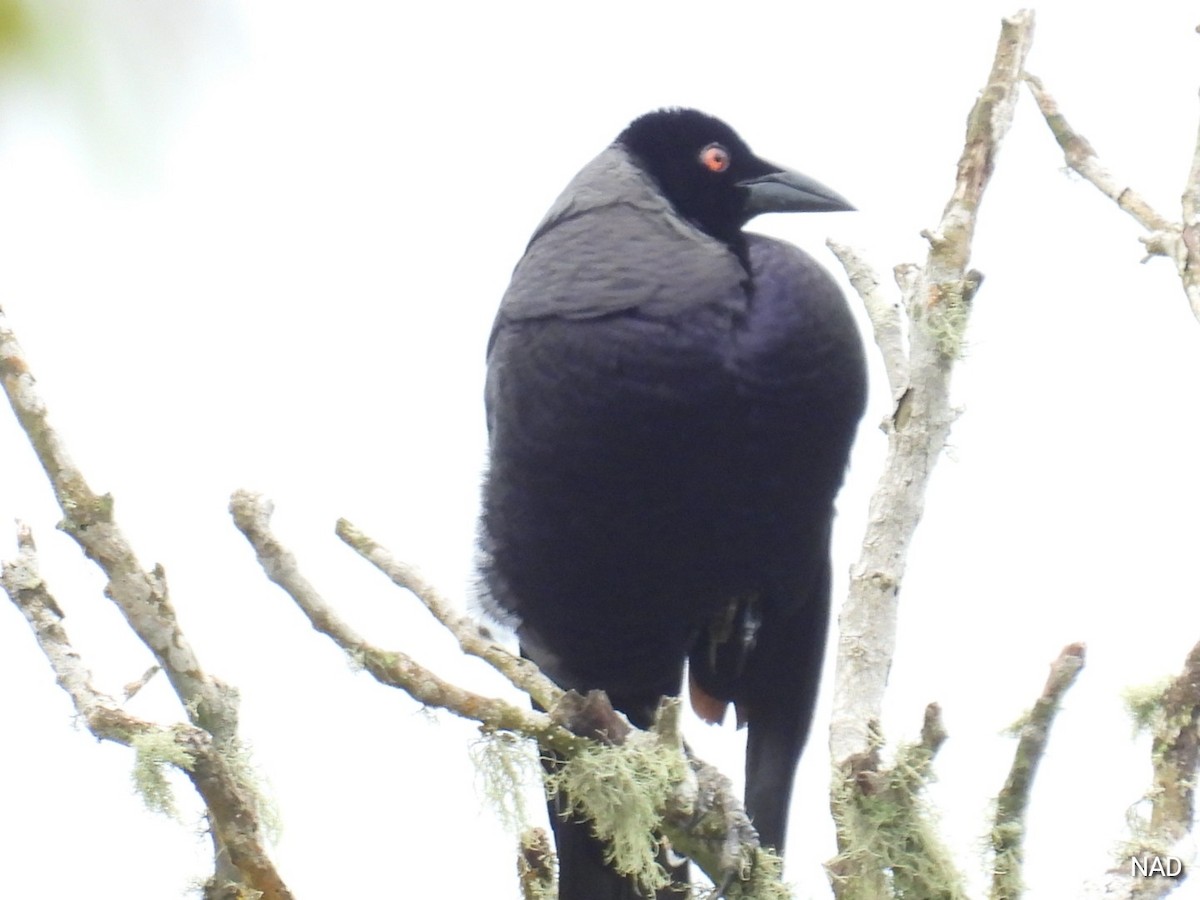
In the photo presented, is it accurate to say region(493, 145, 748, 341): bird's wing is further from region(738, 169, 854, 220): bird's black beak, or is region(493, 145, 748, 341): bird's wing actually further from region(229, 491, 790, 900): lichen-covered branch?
region(229, 491, 790, 900): lichen-covered branch

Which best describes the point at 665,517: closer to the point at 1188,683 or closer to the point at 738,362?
the point at 738,362

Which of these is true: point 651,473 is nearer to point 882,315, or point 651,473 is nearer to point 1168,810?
point 882,315

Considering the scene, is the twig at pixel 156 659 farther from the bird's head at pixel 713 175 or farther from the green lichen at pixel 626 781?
the bird's head at pixel 713 175

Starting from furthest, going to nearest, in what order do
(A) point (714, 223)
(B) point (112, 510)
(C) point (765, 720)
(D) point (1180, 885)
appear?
1. (A) point (714, 223)
2. (C) point (765, 720)
3. (B) point (112, 510)
4. (D) point (1180, 885)

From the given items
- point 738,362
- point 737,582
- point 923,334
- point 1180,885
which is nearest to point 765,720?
point 737,582

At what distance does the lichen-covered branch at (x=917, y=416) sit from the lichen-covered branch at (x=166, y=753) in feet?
2.55

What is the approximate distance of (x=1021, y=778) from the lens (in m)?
2.00

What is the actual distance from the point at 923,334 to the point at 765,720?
89 cm

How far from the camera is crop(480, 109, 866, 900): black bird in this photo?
273cm

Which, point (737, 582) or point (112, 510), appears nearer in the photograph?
point (112, 510)

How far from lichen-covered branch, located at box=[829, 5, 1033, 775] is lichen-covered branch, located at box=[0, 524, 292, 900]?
78 cm

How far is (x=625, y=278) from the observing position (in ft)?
9.37

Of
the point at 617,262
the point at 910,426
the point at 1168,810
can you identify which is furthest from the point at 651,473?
the point at 1168,810

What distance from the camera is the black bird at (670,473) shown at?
2.73 m
